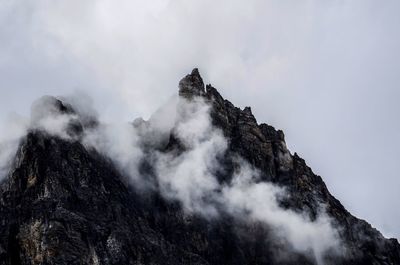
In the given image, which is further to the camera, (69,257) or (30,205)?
(30,205)

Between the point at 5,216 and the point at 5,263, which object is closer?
the point at 5,263

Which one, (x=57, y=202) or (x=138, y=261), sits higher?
(x=57, y=202)

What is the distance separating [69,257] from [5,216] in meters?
25.8

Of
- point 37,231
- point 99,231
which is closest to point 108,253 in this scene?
point 99,231

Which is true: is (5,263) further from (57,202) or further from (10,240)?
(57,202)

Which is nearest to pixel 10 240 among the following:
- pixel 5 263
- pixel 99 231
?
pixel 5 263

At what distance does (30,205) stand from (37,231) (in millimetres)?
12634

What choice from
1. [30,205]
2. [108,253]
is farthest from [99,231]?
[30,205]

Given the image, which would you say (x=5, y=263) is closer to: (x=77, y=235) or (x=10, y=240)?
(x=10, y=240)

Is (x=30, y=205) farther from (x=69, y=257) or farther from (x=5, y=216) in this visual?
(x=69, y=257)

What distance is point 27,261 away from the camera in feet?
610

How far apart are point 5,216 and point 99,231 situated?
26.2 meters

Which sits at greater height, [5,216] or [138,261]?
[5,216]

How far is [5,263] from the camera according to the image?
187250mm
